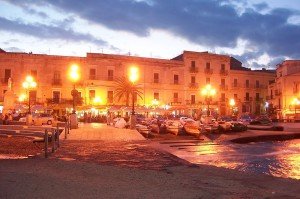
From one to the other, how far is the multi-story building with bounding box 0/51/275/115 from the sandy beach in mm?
42833

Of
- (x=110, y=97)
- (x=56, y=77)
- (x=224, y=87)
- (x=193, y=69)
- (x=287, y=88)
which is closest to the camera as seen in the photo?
(x=56, y=77)

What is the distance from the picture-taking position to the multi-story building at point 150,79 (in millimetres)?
54531

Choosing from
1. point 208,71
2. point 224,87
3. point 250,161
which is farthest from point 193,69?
point 250,161

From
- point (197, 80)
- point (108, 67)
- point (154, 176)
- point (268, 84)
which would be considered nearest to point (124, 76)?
point (108, 67)

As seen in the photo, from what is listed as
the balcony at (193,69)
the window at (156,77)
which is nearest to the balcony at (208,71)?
the balcony at (193,69)

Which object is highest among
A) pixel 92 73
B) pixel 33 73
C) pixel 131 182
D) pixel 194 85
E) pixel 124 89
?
pixel 92 73

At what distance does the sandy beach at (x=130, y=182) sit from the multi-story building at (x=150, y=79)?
4283cm

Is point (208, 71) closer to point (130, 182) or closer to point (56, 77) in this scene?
point (56, 77)

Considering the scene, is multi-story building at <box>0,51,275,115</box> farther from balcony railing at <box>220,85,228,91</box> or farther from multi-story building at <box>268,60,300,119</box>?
multi-story building at <box>268,60,300,119</box>

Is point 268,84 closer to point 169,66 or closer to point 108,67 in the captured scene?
point 169,66

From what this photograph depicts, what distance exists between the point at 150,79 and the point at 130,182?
51.9 metres

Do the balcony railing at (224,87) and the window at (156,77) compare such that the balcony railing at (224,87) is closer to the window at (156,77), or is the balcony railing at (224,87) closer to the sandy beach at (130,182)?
the window at (156,77)

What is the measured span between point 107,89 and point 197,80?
15037 mm

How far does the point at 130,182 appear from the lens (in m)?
8.48
